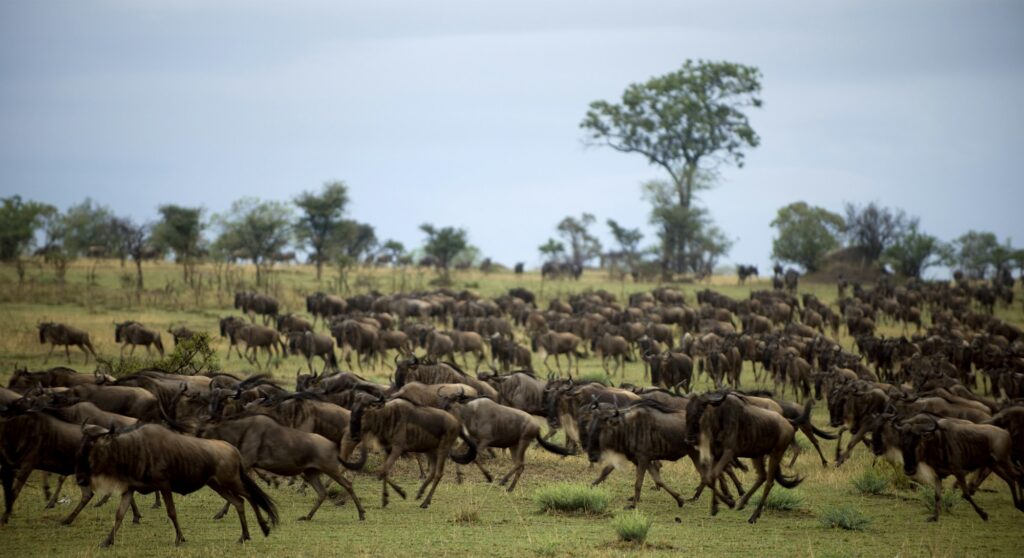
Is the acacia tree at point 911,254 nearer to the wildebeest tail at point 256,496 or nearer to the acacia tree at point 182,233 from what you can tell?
the acacia tree at point 182,233

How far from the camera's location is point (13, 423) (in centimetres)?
1088

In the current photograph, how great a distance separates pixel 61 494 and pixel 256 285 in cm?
3409

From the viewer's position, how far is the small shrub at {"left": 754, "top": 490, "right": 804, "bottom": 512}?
41.6 feet

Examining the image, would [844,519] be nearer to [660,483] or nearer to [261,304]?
[660,483]

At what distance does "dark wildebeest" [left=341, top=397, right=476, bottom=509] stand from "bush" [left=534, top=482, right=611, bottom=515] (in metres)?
1.37

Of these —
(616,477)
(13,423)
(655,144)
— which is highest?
(655,144)

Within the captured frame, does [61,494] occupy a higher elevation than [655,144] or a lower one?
lower

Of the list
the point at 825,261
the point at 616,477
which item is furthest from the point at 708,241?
the point at 616,477

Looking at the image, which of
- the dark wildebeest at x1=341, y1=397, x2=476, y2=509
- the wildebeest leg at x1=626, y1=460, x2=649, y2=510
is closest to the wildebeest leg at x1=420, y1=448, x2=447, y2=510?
the dark wildebeest at x1=341, y1=397, x2=476, y2=509

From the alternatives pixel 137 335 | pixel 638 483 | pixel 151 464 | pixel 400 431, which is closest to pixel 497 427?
pixel 400 431

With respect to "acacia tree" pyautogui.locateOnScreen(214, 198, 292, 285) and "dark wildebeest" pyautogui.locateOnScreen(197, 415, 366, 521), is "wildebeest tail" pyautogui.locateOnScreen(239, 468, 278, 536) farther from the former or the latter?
"acacia tree" pyautogui.locateOnScreen(214, 198, 292, 285)

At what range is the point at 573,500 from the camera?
1218cm

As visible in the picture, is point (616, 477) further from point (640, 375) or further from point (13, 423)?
point (640, 375)

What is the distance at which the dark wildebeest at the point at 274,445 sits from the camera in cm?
1111
